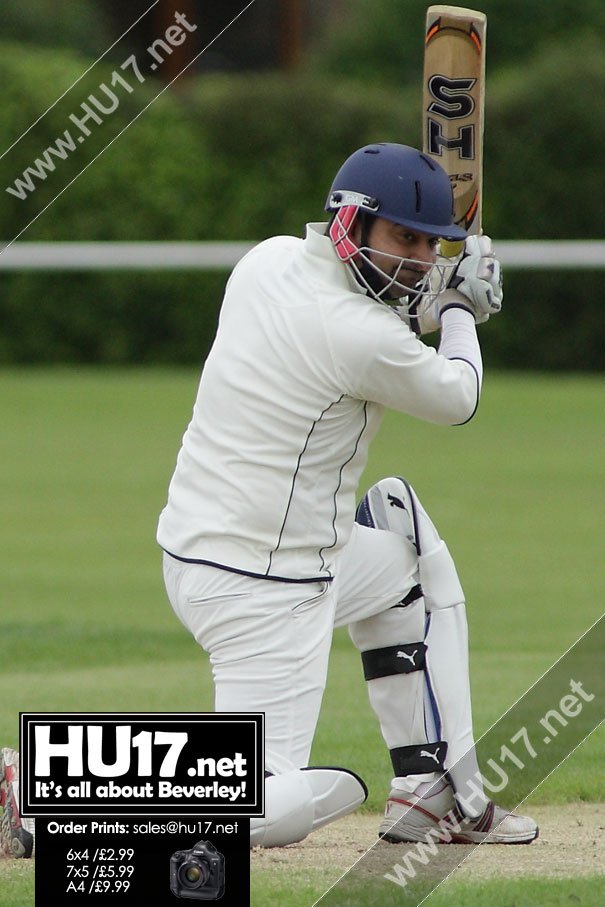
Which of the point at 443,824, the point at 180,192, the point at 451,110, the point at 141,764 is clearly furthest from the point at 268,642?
the point at 180,192

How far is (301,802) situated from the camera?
13.9 feet

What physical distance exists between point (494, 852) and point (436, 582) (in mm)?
784

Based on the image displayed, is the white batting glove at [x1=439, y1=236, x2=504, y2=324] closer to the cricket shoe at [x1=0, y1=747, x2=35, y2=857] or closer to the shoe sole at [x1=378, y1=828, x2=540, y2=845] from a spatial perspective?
the shoe sole at [x1=378, y1=828, x2=540, y2=845]

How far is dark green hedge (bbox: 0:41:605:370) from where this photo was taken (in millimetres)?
23906

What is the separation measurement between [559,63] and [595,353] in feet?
13.4

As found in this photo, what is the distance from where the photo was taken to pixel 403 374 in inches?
172

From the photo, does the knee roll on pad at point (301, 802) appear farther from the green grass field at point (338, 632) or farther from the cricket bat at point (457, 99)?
the cricket bat at point (457, 99)

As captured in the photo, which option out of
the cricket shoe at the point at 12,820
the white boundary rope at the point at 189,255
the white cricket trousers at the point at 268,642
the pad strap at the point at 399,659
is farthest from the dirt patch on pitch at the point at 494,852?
the white boundary rope at the point at 189,255

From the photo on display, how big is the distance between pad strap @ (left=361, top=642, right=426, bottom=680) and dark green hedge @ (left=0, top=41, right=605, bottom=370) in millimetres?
18876

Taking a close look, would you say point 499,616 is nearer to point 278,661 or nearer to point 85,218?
point 278,661

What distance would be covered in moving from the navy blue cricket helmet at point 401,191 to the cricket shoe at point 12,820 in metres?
1.79

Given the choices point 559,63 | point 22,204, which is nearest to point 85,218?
point 22,204

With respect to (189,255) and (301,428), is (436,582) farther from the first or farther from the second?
(189,255)

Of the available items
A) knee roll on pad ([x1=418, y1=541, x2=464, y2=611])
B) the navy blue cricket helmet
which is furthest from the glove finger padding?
knee roll on pad ([x1=418, y1=541, x2=464, y2=611])
